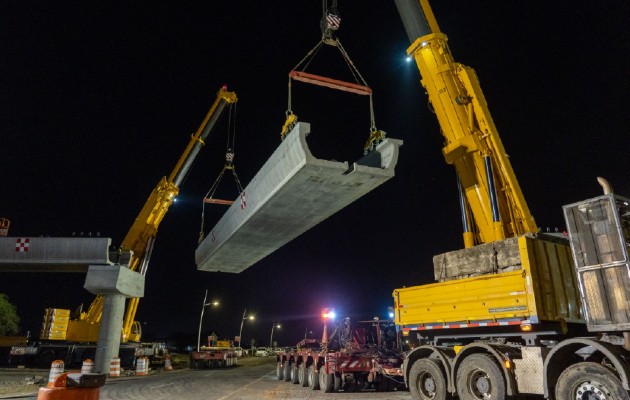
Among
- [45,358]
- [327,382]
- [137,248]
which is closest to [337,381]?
[327,382]

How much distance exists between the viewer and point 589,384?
6.16 metres

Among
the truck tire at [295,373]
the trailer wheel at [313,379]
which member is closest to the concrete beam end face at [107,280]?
the truck tire at [295,373]

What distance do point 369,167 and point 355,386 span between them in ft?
24.3

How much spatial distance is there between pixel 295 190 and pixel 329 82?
3.16 meters

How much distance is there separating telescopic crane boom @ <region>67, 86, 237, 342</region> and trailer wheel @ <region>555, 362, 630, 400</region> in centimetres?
2151

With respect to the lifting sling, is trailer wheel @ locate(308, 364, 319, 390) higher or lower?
lower

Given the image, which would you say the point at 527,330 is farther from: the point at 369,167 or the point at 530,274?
the point at 369,167

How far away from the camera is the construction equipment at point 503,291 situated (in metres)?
6.16

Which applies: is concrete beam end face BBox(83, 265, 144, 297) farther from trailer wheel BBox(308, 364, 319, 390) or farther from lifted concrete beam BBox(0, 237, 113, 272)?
trailer wheel BBox(308, 364, 319, 390)

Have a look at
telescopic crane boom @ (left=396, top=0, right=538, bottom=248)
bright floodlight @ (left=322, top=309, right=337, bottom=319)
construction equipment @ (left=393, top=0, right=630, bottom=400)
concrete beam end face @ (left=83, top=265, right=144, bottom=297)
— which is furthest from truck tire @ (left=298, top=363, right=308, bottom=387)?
concrete beam end face @ (left=83, top=265, right=144, bottom=297)

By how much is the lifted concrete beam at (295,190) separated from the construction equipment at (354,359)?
12.4ft

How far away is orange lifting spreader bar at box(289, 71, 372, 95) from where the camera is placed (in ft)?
37.9

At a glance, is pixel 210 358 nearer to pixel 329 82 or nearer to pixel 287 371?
pixel 287 371

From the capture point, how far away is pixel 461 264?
917 centimetres
